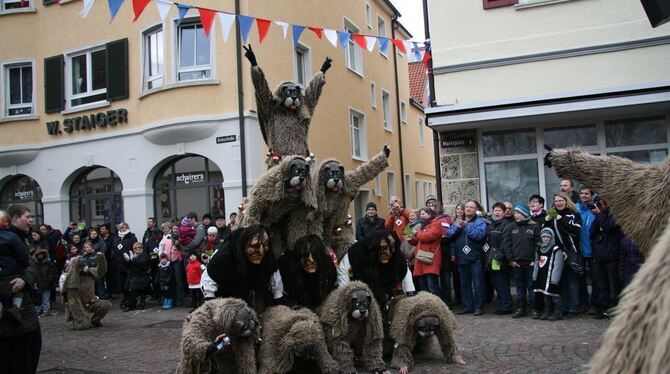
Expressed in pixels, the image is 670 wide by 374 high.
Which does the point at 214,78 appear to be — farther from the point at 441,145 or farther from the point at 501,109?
the point at 501,109

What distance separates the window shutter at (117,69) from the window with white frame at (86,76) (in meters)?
0.43

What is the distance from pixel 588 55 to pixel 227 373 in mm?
8895

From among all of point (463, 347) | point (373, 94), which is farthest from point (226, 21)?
point (373, 94)

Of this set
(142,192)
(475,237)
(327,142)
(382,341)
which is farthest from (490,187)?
(142,192)

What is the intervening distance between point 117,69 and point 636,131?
40.7 feet

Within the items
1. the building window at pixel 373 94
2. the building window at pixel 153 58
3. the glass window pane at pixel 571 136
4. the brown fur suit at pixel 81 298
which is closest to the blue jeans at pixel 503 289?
the glass window pane at pixel 571 136

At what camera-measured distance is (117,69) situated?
50.4 feet

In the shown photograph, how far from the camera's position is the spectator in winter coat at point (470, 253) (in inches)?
343

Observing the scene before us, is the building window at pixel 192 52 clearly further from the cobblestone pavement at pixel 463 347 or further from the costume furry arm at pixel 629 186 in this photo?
the costume furry arm at pixel 629 186

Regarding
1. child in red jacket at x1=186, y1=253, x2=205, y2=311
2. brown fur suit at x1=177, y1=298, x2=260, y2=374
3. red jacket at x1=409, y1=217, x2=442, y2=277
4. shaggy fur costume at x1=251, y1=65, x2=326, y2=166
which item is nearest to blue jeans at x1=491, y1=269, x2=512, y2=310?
red jacket at x1=409, y1=217, x2=442, y2=277

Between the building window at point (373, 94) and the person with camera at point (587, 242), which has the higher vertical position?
the building window at point (373, 94)

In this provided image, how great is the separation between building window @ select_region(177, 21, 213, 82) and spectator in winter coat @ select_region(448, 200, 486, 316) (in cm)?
819

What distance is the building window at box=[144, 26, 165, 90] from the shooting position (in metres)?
14.8

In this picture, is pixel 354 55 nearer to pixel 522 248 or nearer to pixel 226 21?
pixel 226 21
